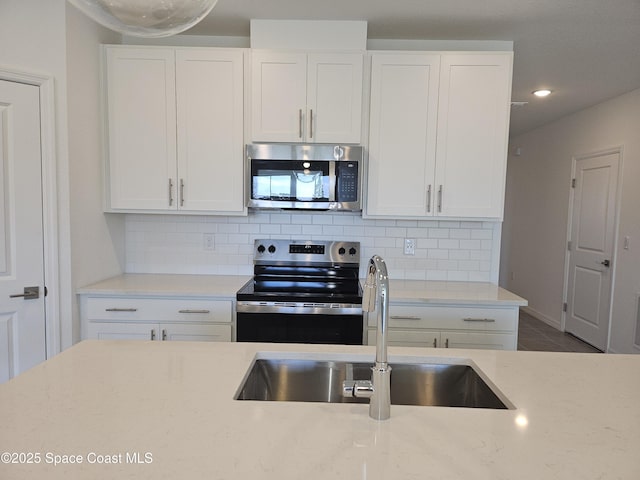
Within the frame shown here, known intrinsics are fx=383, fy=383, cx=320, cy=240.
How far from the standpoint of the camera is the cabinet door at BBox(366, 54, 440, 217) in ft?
8.07

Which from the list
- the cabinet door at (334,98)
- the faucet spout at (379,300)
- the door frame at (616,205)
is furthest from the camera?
the door frame at (616,205)

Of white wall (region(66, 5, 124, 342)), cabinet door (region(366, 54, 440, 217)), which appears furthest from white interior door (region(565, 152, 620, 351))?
white wall (region(66, 5, 124, 342))

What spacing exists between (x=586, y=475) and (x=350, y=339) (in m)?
1.59

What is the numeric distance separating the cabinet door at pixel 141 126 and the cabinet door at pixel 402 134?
4.37 feet

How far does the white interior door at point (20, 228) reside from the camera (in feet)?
6.68

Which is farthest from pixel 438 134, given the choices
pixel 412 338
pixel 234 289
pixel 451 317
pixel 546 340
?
pixel 546 340

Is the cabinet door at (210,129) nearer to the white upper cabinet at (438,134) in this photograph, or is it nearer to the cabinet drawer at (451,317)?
the white upper cabinet at (438,134)

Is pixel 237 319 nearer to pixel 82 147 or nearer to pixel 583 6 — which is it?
pixel 82 147

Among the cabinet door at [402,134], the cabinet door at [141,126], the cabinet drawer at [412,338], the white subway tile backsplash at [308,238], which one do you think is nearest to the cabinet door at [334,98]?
the cabinet door at [402,134]

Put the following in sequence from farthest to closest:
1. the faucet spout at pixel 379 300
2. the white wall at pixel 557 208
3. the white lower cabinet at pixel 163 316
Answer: the white wall at pixel 557 208 < the white lower cabinet at pixel 163 316 < the faucet spout at pixel 379 300

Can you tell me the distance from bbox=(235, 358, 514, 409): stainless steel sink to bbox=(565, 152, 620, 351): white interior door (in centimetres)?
354

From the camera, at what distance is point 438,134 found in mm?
2492

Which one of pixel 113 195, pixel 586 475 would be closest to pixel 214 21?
pixel 113 195

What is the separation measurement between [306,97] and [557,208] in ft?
12.5
